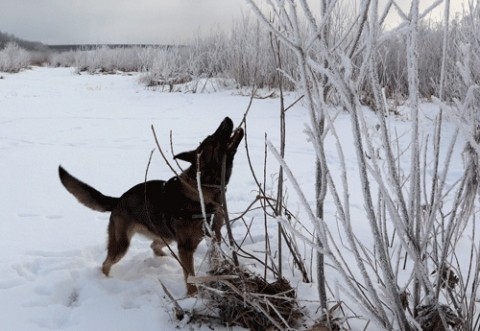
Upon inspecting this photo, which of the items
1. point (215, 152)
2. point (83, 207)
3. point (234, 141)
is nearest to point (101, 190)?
point (83, 207)

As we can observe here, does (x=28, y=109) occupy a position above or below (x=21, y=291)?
above

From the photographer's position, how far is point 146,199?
2318mm

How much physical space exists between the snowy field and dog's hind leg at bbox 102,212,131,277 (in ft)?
0.26

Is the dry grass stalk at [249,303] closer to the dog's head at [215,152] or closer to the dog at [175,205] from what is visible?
the dog at [175,205]

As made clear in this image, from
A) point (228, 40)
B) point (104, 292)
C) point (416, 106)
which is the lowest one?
point (104, 292)

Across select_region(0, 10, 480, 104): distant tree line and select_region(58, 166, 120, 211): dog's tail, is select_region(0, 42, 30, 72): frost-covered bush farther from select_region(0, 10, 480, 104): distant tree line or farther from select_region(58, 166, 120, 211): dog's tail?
select_region(58, 166, 120, 211): dog's tail

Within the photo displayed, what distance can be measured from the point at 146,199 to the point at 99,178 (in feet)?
6.64

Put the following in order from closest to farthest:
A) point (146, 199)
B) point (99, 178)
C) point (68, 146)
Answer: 1. point (146, 199)
2. point (99, 178)
3. point (68, 146)

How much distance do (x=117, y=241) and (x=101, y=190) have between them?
1.61 m

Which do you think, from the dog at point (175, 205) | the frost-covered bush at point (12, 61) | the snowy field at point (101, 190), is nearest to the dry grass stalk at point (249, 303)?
the snowy field at point (101, 190)

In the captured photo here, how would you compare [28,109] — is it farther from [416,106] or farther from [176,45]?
[416,106]

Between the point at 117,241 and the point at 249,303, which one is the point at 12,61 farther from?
the point at 249,303

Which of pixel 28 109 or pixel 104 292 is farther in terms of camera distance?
pixel 28 109

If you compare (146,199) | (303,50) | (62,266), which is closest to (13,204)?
(62,266)
